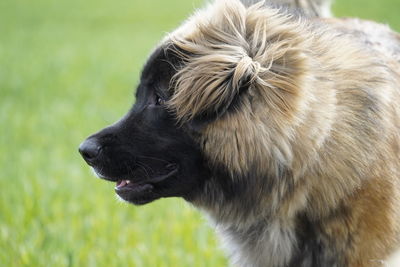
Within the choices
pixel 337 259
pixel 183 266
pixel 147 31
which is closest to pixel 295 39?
pixel 337 259

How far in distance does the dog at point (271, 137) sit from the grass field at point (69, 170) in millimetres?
772

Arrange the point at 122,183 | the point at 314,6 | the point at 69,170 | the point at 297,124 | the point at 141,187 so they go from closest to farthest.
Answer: the point at 297,124, the point at 141,187, the point at 122,183, the point at 314,6, the point at 69,170

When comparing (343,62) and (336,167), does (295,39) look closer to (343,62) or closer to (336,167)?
(343,62)

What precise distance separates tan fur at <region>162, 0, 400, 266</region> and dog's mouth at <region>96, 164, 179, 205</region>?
0.31 metres

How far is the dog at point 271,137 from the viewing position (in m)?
3.32

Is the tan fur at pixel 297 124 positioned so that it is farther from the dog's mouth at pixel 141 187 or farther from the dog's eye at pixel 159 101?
the dog's mouth at pixel 141 187

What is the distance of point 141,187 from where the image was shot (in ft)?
12.2

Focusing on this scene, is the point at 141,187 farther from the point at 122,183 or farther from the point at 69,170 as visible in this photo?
the point at 69,170

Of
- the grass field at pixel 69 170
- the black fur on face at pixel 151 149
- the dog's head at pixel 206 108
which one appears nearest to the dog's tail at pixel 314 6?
the grass field at pixel 69 170

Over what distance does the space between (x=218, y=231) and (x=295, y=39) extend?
123 cm

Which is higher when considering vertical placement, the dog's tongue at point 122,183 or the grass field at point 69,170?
the dog's tongue at point 122,183

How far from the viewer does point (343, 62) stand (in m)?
3.54

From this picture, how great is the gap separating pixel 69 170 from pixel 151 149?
439 centimetres

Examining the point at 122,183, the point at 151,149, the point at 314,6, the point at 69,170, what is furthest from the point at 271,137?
the point at 69,170
